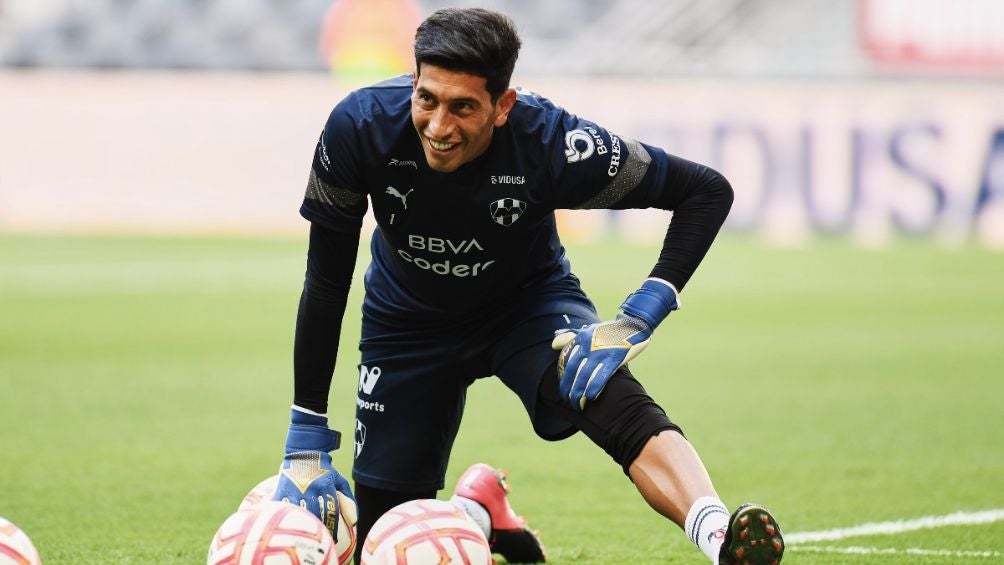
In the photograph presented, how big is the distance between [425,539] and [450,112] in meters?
1.28

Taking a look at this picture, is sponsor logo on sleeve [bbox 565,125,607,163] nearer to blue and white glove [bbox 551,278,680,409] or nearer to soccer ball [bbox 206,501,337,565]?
blue and white glove [bbox 551,278,680,409]

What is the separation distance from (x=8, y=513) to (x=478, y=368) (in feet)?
7.21

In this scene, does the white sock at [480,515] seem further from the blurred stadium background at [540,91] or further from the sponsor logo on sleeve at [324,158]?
the blurred stadium background at [540,91]

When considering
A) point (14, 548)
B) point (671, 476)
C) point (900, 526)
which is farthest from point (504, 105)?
point (900, 526)

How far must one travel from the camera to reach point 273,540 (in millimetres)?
4223

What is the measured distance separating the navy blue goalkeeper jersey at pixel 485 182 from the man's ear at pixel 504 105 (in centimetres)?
12

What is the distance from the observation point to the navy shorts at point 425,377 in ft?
17.2

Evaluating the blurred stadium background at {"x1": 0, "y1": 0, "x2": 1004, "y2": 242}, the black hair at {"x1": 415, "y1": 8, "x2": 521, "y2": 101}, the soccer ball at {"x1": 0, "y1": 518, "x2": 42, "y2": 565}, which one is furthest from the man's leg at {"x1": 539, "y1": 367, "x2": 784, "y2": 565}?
the blurred stadium background at {"x1": 0, "y1": 0, "x2": 1004, "y2": 242}

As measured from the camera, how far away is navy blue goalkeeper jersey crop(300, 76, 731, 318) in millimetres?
4668

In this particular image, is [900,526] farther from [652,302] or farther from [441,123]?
[441,123]

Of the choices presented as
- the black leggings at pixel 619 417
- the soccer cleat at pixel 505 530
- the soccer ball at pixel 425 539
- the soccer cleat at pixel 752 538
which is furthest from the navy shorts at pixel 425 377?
the soccer cleat at pixel 752 538

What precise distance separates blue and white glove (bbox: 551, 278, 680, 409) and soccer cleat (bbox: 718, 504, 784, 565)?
727 millimetres

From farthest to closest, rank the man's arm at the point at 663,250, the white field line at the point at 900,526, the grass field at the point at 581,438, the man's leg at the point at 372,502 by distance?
1. the grass field at the point at 581,438
2. the white field line at the point at 900,526
3. the man's leg at the point at 372,502
4. the man's arm at the point at 663,250

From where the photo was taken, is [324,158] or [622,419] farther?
[324,158]
